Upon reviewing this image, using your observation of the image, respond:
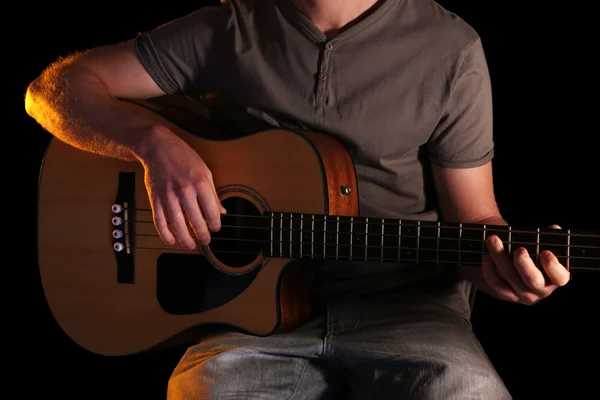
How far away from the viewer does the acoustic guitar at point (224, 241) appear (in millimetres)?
1307

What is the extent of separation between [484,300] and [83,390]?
46.1 inches

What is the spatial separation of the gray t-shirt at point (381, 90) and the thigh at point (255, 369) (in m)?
0.19

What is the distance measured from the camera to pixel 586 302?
1756 millimetres

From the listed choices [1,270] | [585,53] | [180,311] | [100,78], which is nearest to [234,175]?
[180,311]

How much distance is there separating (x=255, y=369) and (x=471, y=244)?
1.58 ft

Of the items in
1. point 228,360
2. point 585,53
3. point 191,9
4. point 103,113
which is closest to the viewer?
point 228,360

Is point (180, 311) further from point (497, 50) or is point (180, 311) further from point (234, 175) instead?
point (497, 50)

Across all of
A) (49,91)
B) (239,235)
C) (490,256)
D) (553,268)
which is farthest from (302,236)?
(49,91)

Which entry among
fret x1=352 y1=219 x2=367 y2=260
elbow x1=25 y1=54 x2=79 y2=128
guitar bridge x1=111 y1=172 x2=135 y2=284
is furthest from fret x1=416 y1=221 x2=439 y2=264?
elbow x1=25 y1=54 x2=79 y2=128

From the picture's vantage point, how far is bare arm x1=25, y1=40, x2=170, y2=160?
149cm

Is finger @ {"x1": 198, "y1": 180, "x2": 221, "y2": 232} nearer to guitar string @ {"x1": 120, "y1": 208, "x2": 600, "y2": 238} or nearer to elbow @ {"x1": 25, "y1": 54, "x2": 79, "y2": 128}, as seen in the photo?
guitar string @ {"x1": 120, "y1": 208, "x2": 600, "y2": 238}

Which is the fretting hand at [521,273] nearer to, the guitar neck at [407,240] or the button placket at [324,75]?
the guitar neck at [407,240]

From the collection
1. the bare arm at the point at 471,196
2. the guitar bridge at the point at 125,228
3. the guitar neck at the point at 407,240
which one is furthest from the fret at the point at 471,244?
the guitar bridge at the point at 125,228

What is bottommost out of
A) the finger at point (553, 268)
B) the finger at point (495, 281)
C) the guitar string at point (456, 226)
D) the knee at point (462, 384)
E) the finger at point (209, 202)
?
the knee at point (462, 384)
